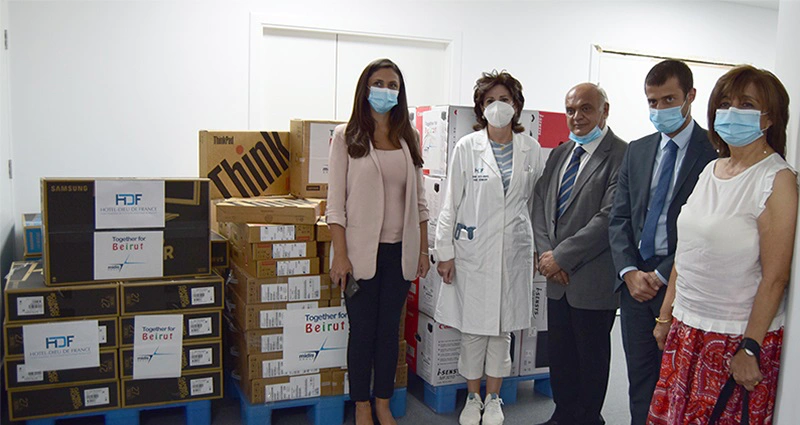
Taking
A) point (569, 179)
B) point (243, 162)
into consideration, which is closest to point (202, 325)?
point (243, 162)

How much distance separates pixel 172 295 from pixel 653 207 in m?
1.93

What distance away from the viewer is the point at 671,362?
1.79 m

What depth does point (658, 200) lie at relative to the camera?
2.03m

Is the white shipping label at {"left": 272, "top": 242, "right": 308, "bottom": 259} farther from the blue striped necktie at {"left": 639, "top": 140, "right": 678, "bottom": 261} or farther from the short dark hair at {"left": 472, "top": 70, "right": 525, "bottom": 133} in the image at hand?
the blue striped necktie at {"left": 639, "top": 140, "right": 678, "bottom": 261}

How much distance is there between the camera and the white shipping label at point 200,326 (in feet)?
8.71

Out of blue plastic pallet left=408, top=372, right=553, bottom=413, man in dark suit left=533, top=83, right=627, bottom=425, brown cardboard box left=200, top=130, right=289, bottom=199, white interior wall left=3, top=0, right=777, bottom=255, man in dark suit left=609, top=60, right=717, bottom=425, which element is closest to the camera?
man in dark suit left=609, top=60, right=717, bottom=425

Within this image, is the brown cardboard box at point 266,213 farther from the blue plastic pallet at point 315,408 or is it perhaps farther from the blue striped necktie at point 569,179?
the blue striped necktie at point 569,179

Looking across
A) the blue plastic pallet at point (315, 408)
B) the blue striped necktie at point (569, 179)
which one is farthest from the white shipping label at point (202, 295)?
the blue striped necktie at point (569, 179)

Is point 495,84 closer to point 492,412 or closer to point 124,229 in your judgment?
point 492,412

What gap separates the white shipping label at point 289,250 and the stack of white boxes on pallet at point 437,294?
707 mm

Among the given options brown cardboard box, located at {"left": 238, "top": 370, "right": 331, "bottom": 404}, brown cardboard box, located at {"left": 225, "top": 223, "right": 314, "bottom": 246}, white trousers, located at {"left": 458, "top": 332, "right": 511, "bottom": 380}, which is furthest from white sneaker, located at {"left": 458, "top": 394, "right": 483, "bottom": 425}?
brown cardboard box, located at {"left": 225, "top": 223, "right": 314, "bottom": 246}

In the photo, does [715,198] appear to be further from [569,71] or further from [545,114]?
[569,71]

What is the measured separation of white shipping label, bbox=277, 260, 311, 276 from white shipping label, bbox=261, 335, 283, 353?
0.91 ft

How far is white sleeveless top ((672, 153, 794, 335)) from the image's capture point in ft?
5.17
